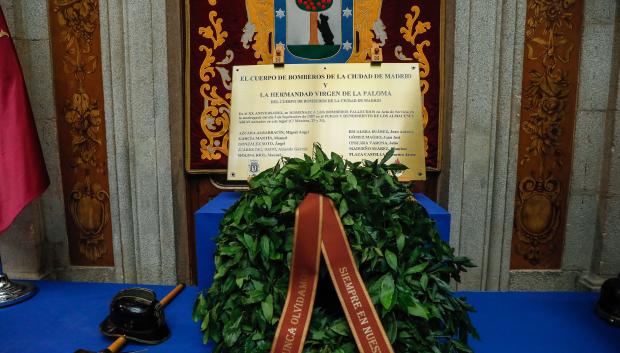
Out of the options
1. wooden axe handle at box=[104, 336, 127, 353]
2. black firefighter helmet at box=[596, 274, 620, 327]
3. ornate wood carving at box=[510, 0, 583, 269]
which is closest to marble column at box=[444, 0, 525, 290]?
ornate wood carving at box=[510, 0, 583, 269]

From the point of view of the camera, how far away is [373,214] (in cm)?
142

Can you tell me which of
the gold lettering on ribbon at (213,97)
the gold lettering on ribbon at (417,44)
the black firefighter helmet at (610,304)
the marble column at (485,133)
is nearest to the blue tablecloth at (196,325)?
the black firefighter helmet at (610,304)

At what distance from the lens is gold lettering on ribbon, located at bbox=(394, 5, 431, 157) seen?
2652mm

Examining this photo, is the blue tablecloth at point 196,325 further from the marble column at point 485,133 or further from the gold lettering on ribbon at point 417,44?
the gold lettering on ribbon at point 417,44

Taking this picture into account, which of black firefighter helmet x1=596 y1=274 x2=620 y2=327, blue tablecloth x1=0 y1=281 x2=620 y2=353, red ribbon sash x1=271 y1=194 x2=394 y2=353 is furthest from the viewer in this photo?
black firefighter helmet x1=596 y1=274 x2=620 y2=327

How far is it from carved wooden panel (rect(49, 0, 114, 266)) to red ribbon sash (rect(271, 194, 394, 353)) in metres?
2.10

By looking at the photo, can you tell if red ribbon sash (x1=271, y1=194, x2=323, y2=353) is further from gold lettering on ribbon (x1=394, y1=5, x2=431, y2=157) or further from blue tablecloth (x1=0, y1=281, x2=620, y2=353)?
gold lettering on ribbon (x1=394, y1=5, x2=431, y2=157)

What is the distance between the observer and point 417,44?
267 centimetres

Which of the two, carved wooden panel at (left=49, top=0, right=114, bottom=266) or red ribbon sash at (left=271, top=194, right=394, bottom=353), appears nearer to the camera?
red ribbon sash at (left=271, top=194, right=394, bottom=353)

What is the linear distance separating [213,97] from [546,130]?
2.27 metres

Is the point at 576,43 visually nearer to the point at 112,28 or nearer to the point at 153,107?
the point at 153,107

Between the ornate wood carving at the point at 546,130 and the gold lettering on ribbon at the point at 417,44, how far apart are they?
2.13 feet

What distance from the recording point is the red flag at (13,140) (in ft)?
7.60

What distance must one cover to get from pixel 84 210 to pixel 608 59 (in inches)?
147
